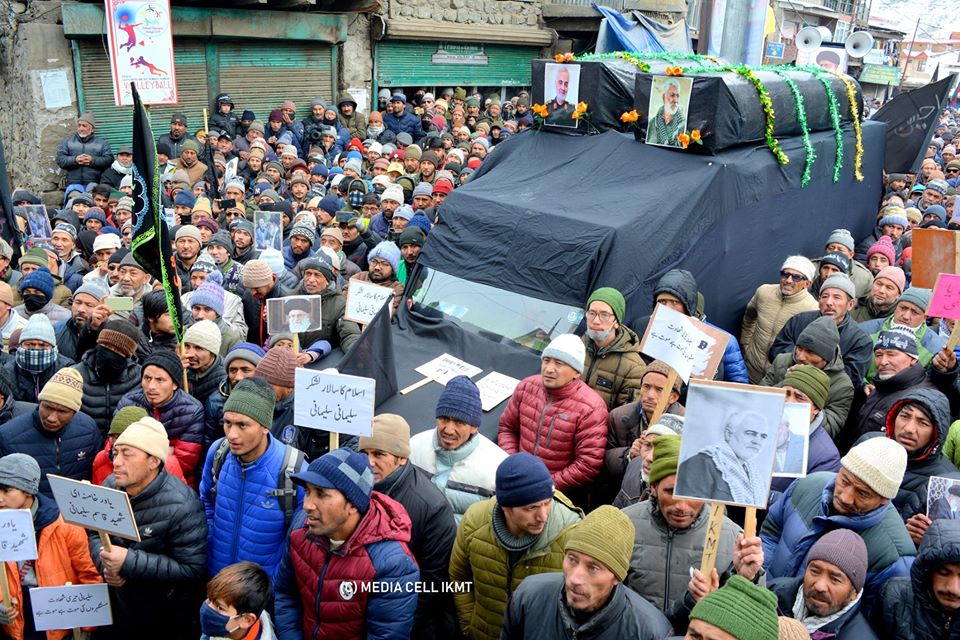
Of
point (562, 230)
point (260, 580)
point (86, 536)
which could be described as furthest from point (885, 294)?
point (86, 536)

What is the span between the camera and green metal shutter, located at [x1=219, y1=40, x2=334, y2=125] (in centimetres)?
1551

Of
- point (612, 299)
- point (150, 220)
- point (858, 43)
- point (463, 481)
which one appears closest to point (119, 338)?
point (150, 220)

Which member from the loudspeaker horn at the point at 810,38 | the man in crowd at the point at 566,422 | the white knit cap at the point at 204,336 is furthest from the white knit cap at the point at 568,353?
the loudspeaker horn at the point at 810,38

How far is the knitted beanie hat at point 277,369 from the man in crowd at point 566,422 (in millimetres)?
1491

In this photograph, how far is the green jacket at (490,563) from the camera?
355cm

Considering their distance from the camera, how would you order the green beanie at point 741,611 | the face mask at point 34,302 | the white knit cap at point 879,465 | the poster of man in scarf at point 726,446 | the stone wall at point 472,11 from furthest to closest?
1. the stone wall at point 472,11
2. the face mask at point 34,302
3. the white knit cap at point 879,465
4. the poster of man in scarf at point 726,446
5. the green beanie at point 741,611

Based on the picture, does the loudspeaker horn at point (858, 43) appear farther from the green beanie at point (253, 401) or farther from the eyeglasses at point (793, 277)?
the green beanie at point (253, 401)

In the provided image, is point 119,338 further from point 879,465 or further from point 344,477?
point 879,465

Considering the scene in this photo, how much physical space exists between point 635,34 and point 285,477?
17.6 meters

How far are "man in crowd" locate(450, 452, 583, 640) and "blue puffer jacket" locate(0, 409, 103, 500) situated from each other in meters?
2.50

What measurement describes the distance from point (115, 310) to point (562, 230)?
3.78m

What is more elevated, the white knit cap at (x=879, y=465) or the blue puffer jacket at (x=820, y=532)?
the white knit cap at (x=879, y=465)

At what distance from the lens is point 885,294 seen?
7.19 metres


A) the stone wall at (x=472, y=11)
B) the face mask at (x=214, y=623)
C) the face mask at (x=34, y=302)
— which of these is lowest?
the face mask at (x=34, y=302)
